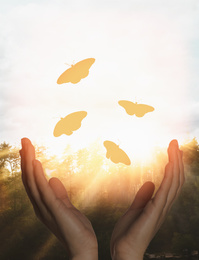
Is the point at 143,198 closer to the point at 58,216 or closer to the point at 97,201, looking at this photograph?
the point at 58,216

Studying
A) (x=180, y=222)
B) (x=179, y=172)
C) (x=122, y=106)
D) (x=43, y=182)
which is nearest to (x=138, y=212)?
(x=179, y=172)

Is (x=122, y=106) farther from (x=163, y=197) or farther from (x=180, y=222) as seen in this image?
(x=180, y=222)

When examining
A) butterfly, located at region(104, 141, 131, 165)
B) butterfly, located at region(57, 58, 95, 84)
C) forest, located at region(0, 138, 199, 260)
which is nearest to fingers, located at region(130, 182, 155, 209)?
butterfly, located at region(104, 141, 131, 165)

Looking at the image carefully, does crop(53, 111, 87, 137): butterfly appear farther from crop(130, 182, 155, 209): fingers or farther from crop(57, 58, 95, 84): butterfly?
crop(130, 182, 155, 209): fingers

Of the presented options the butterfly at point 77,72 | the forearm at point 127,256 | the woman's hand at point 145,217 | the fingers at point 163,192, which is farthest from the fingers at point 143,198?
the butterfly at point 77,72

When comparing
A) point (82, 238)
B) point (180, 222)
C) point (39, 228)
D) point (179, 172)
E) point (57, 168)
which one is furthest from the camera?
point (57, 168)

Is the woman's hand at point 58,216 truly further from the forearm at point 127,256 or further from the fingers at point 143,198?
the fingers at point 143,198
